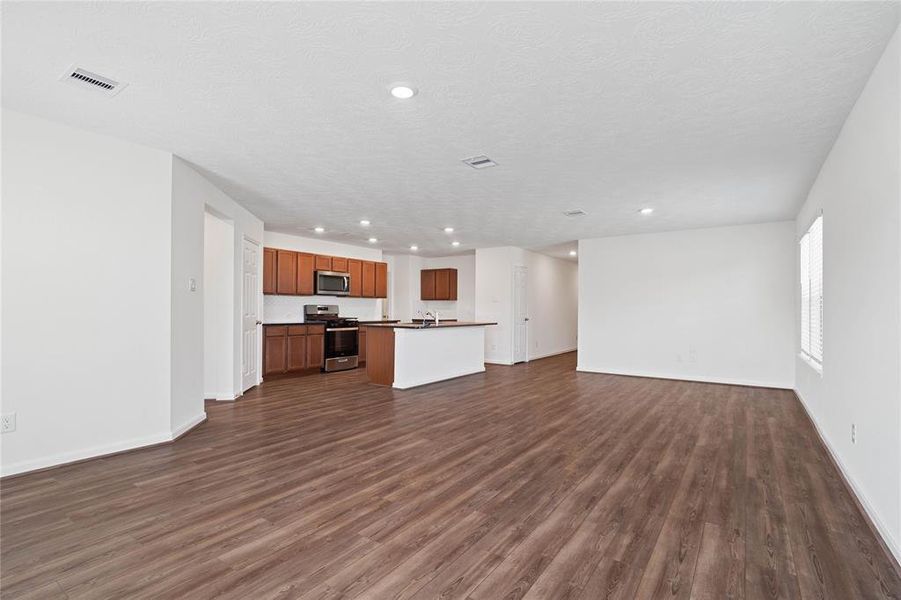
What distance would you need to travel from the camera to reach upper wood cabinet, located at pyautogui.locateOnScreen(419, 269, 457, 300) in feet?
35.3

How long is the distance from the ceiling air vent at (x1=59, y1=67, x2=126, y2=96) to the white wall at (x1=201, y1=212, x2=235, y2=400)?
2950mm

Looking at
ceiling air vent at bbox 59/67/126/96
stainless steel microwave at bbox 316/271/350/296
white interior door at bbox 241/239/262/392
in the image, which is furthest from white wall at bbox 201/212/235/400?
ceiling air vent at bbox 59/67/126/96

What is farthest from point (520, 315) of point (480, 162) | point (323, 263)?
point (480, 162)

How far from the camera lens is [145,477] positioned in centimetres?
305

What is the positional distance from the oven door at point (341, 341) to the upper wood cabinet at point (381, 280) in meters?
1.28

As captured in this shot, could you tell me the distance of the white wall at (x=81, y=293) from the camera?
10.2ft

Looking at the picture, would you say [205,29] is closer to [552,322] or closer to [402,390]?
[402,390]

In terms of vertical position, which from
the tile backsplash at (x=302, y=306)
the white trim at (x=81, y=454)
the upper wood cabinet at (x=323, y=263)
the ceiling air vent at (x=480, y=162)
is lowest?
the white trim at (x=81, y=454)

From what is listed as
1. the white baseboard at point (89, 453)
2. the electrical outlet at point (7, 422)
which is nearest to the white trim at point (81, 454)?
the white baseboard at point (89, 453)

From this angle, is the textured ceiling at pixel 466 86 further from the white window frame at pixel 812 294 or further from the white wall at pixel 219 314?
the white wall at pixel 219 314

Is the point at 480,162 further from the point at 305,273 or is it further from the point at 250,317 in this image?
the point at 305,273

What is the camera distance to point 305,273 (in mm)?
8094

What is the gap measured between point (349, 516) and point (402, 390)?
3.76 metres

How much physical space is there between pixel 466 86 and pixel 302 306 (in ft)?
21.8
